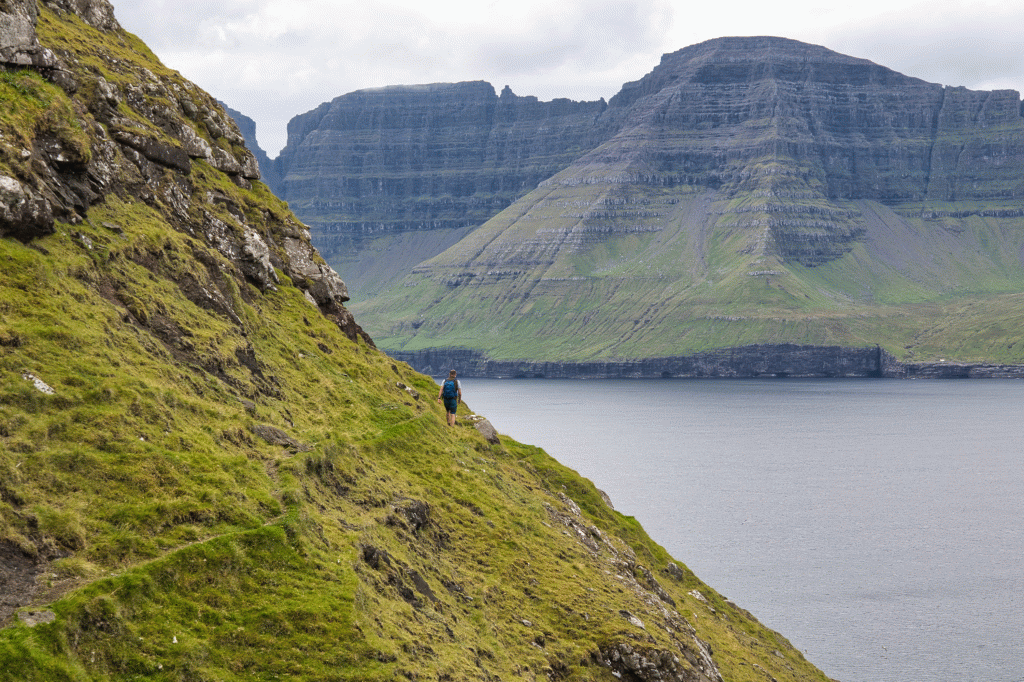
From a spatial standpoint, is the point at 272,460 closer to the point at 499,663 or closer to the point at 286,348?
the point at 499,663

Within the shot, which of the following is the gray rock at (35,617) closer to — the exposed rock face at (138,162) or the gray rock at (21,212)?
the gray rock at (21,212)

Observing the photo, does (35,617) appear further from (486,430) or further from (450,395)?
(486,430)

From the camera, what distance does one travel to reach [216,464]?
28500 millimetres

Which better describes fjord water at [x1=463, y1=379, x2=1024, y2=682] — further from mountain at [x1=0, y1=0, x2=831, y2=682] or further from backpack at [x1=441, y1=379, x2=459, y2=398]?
backpack at [x1=441, y1=379, x2=459, y2=398]

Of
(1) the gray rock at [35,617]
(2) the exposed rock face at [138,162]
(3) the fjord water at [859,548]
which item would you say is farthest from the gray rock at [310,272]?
Result: (3) the fjord water at [859,548]

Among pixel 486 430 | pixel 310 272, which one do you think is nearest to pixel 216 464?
pixel 486 430

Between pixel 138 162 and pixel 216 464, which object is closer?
pixel 216 464

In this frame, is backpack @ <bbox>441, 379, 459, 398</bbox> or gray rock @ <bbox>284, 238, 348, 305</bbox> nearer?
backpack @ <bbox>441, 379, 459, 398</bbox>

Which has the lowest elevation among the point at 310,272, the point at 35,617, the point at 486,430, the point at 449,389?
the point at 486,430

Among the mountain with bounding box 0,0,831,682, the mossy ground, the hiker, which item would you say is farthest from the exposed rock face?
the hiker

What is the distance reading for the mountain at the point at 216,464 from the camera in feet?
76.4

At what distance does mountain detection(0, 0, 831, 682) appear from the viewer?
23297 mm

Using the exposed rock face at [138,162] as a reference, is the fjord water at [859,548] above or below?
below

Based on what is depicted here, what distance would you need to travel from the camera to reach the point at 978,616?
99.9 metres
